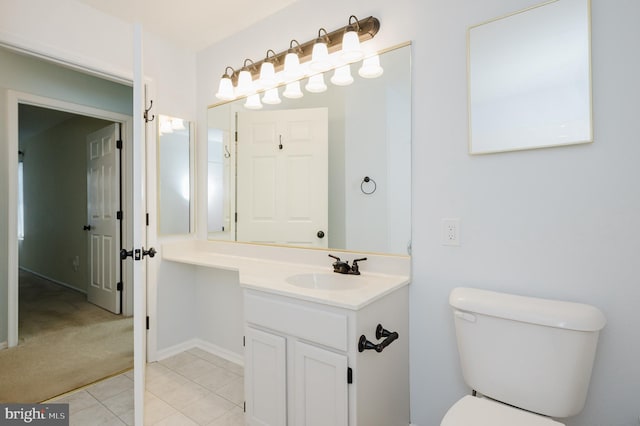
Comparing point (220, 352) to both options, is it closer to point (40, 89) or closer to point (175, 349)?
point (175, 349)

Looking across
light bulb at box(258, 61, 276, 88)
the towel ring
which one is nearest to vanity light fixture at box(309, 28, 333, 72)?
light bulb at box(258, 61, 276, 88)

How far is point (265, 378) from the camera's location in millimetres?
1474

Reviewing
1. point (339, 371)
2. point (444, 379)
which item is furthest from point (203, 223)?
point (444, 379)

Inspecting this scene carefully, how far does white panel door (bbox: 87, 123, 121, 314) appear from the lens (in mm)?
3426

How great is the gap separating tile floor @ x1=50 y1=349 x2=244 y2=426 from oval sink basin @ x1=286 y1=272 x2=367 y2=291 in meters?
0.81

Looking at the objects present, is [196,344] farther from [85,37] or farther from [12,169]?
[85,37]

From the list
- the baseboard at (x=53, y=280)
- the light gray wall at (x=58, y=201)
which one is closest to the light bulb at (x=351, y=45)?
the light gray wall at (x=58, y=201)

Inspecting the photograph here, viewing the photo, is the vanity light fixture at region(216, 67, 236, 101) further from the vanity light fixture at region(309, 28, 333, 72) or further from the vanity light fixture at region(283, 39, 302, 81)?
the vanity light fixture at region(309, 28, 333, 72)

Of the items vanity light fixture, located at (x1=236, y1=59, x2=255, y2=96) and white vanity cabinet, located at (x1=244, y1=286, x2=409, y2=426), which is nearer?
white vanity cabinet, located at (x1=244, y1=286, x2=409, y2=426)

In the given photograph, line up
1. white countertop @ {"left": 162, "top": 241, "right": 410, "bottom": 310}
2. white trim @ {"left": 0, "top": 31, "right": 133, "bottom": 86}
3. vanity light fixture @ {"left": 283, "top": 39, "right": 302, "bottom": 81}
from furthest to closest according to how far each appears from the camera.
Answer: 1. vanity light fixture @ {"left": 283, "top": 39, "right": 302, "bottom": 81}
2. white trim @ {"left": 0, "top": 31, "right": 133, "bottom": 86}
3. white countertop @ {"left": 162, "top": 241, "right": 410, "bottom": 310}

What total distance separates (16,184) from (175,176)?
1.40m

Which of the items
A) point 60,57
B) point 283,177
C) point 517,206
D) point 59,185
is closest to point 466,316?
point 517,206

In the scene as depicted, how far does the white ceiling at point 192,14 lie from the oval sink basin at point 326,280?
1696 mm

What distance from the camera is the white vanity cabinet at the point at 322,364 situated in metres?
1.22
